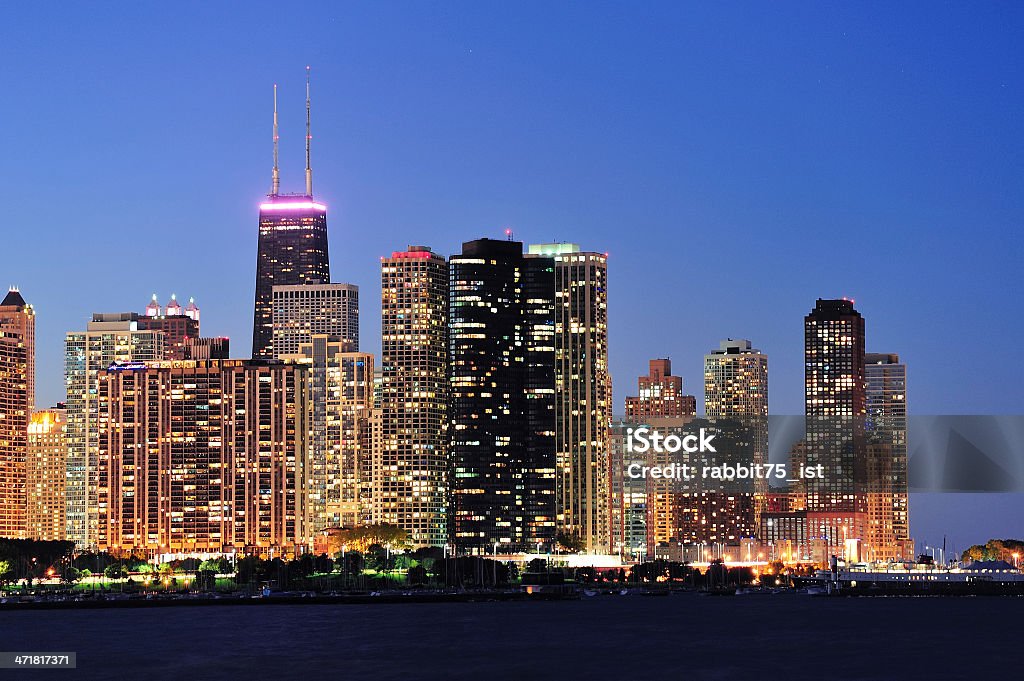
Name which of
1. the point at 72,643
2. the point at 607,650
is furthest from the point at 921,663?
the point at 72,643

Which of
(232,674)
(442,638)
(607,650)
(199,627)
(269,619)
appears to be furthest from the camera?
(269,619)

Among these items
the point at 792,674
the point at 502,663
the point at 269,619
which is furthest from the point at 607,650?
the point at 269,619

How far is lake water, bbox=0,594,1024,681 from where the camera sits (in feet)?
427

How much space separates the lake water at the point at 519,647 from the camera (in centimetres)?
13000

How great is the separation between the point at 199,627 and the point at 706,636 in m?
46.3

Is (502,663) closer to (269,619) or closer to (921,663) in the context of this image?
(921,663)

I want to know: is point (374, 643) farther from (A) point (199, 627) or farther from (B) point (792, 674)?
(B) point (792, 674)

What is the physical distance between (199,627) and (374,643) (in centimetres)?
2933

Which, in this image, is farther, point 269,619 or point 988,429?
point 269,619

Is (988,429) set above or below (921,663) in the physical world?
above

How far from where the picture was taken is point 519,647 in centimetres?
15238

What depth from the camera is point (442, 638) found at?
164750 mm

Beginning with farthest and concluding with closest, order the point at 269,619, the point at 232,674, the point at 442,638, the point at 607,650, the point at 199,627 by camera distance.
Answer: the point at 269,619, the point at 199,627, the point at 442,638, the point at 607,650, the point at 232,674

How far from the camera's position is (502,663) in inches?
5389
